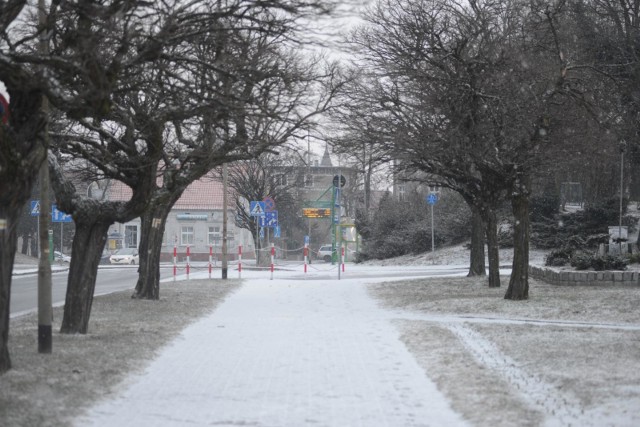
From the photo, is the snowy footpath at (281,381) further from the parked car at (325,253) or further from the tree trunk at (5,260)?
the parked car at (325,253)

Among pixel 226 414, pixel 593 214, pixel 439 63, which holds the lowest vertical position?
pixel 226 414

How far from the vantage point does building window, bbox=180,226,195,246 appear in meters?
78.2

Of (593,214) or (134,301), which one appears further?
(593,214)

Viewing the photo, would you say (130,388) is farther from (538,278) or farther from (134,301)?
(538,278)

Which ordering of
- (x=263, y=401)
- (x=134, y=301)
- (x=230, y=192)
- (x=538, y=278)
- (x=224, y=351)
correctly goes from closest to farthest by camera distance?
(x=263, y=401) → (x=224, y=351) → (x=134, y=301) → (x=538, y=278) → (x=230, y=192)

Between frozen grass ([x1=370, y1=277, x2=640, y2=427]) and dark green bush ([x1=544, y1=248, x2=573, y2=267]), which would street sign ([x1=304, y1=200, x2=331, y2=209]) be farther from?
frozen grass ([x1=370, y1=277, x2=640, y2=427])

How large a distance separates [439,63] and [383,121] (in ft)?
8.23

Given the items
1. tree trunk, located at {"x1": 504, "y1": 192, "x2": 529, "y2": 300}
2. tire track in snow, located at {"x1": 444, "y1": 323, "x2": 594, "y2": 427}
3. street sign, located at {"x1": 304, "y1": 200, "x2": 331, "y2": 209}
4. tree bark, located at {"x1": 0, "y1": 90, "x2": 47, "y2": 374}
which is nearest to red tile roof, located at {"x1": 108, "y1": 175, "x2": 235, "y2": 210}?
street sign, located at {"x1": 304, "y1": 200, "x2": 331, "y2": 209}

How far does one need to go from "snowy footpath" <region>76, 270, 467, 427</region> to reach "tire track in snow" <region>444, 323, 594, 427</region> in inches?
32.2

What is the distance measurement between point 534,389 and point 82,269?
7.18 metres

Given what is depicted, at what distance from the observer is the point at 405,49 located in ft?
77.4

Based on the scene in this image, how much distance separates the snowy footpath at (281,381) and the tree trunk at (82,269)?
4.73ft

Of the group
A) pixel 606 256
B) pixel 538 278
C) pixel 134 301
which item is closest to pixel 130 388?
pixel 134 301

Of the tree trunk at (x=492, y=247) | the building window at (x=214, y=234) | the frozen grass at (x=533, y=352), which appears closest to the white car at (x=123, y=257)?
the building window at (x=214, y=234)
